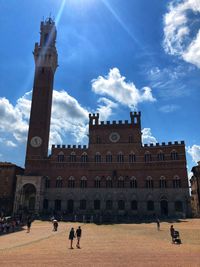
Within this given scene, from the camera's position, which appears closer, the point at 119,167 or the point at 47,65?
the point at 119,167

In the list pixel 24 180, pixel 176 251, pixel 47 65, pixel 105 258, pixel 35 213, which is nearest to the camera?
pixel 105 258

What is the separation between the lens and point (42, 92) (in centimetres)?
5641

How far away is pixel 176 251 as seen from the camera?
16.2 m

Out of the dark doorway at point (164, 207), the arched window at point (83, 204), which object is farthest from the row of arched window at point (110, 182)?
the dark doorway at point (164, 207)

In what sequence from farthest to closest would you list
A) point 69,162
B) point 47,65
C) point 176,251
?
point 47,65 → point 69,162 → point 176,251

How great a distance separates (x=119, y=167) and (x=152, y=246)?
32.1 m

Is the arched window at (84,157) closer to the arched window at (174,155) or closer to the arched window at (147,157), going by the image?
the arched window at (147,157)

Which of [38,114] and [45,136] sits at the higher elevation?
[38,114]

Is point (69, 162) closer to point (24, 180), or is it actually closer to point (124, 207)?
point (24, 180)

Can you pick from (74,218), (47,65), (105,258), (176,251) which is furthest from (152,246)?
(47,65)

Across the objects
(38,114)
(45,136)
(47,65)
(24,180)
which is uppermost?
(47,65)

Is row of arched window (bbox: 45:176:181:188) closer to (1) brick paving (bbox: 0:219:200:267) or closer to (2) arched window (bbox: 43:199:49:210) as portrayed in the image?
(2) arched window (bbox: 43:199:49:210)

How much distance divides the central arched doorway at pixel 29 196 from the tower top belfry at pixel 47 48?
28917mm

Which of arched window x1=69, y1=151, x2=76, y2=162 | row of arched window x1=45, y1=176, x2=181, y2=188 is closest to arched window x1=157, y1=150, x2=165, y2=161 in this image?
row of arched window x1=45, y1=176, x2=181, y2=188
